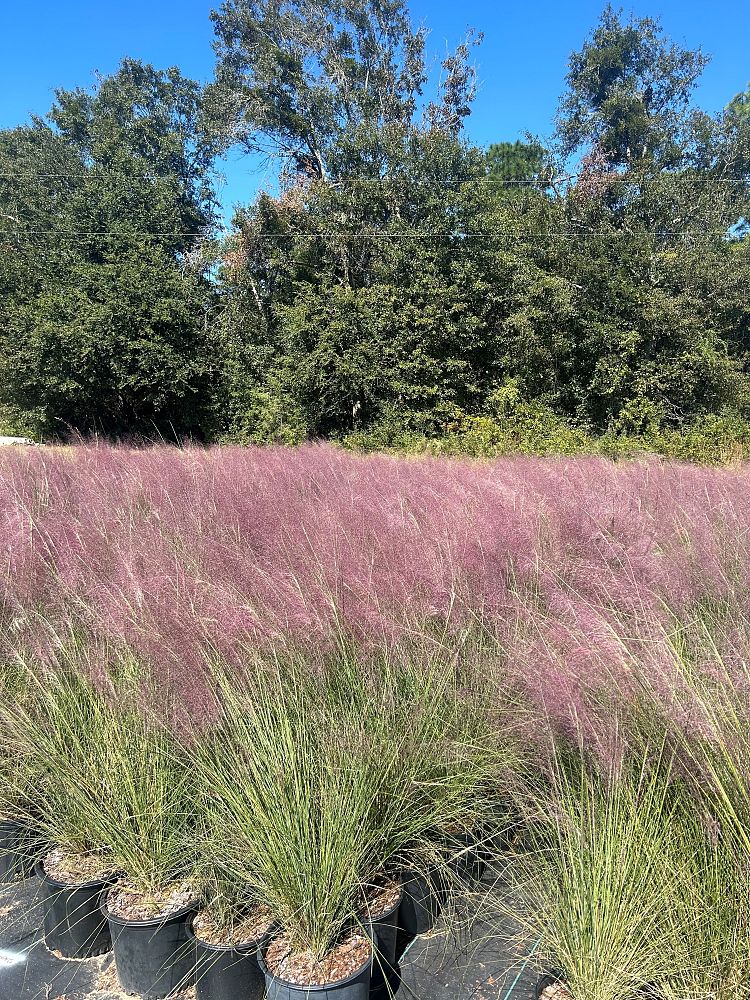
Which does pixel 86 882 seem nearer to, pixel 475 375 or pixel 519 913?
pixel 519 913

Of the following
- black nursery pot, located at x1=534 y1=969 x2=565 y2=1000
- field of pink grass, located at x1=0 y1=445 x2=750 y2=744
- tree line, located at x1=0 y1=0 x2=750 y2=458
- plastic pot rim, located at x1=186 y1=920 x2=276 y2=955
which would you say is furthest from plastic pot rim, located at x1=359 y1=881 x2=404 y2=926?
tree line, located at x1=0 y1=0 x2=750 y2=458

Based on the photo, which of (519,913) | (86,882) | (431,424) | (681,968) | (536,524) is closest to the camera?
(681,968)

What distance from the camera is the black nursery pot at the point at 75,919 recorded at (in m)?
1.96

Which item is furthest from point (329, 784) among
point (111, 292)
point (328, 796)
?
point (111, 292)

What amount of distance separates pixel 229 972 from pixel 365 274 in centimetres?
1751

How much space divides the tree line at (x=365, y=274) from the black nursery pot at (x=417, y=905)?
12268 millimetres

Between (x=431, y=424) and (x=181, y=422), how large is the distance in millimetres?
8081

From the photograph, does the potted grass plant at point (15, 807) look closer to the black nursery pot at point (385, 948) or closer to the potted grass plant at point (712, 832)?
the black nursery pot at point (385, 948)

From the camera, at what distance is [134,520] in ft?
12.9

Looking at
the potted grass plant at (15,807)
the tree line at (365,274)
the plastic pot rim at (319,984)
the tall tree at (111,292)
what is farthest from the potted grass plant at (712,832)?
the tall tree at (111,292)

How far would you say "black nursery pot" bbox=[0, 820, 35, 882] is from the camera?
2.21 metres

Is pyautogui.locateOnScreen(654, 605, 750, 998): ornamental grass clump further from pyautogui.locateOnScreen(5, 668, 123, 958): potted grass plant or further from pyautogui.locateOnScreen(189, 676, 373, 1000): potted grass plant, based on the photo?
pyautogui.locateOnScreen(5, 668, 123, 958): potted grass plant

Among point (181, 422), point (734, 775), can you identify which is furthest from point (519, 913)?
point (181, 422)

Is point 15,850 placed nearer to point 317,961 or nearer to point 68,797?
point 68,797
